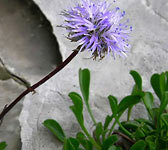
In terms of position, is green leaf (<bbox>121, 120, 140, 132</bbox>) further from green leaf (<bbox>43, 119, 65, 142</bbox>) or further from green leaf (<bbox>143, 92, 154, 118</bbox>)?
green leaf (<bbox>43, 119, 65, 142</bbox>)

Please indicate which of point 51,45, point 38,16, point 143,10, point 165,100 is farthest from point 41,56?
point 165,100

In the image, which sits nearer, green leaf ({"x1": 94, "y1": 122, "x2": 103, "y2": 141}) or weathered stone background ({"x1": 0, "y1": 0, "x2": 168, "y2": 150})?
green leaf ({"x1": 94, "y1": 122, "x2": 103, "y2": 141})

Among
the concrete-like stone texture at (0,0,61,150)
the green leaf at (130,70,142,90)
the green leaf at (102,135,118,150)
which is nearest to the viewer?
the green leaf at (102,135,118,150)

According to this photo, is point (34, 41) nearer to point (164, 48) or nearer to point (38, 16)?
point (38, 16)

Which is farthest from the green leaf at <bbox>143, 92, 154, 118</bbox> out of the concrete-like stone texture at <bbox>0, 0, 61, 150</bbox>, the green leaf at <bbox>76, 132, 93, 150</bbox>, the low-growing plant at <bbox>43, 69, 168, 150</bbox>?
the concrete-like stone texture at <bbox>0, 0, 61, 150</bbox>

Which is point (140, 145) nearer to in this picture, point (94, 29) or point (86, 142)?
point (86, 142)
